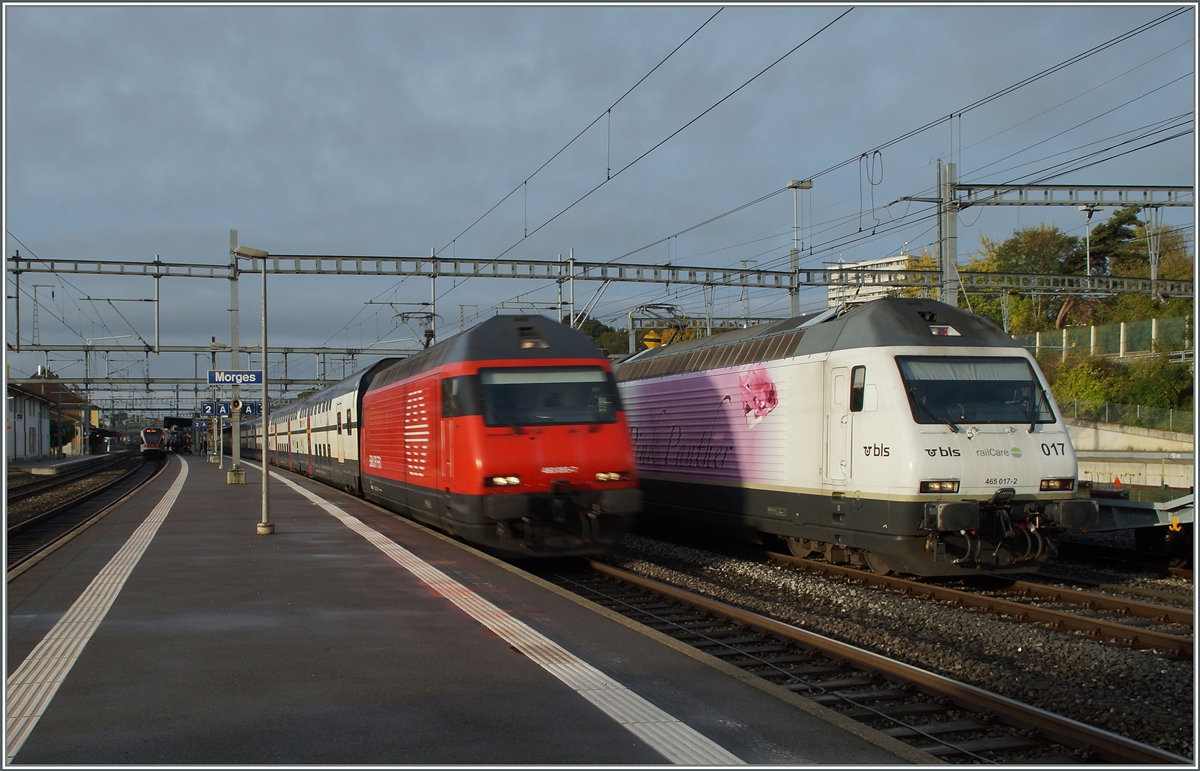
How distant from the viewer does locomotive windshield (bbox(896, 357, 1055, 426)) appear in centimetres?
1043

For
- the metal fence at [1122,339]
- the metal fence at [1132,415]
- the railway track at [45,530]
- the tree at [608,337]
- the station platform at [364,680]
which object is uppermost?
the tree at [608,337]

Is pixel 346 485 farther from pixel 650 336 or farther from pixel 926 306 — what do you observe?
pixel 926 306

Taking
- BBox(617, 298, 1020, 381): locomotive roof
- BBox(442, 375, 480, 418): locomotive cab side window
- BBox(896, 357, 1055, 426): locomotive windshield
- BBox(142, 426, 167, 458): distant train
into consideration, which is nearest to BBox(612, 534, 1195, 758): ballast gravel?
BBox(896, 357, 1055, 426): locomotive windshield

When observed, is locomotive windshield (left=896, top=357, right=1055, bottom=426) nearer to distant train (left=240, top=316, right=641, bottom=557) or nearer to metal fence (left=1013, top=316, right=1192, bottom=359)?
distant train (left=240, top=316, right=641, bottom=557)

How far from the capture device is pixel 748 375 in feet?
43.8

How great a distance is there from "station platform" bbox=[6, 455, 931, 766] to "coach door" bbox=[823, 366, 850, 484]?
3743mm

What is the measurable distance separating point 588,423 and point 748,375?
2.55 meters

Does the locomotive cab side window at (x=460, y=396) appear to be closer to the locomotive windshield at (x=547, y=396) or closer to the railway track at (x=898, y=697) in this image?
the locomotive windshield at (x=547, y=396)

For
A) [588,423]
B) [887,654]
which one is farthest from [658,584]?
[887,654]

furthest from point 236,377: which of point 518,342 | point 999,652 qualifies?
point 999,652

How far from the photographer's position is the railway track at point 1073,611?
27.9ft

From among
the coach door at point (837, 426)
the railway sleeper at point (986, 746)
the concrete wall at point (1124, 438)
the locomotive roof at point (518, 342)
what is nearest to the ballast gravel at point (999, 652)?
the railway sleeper at point (986, 746)

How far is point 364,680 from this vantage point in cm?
644

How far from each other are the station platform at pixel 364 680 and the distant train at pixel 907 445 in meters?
3.72
